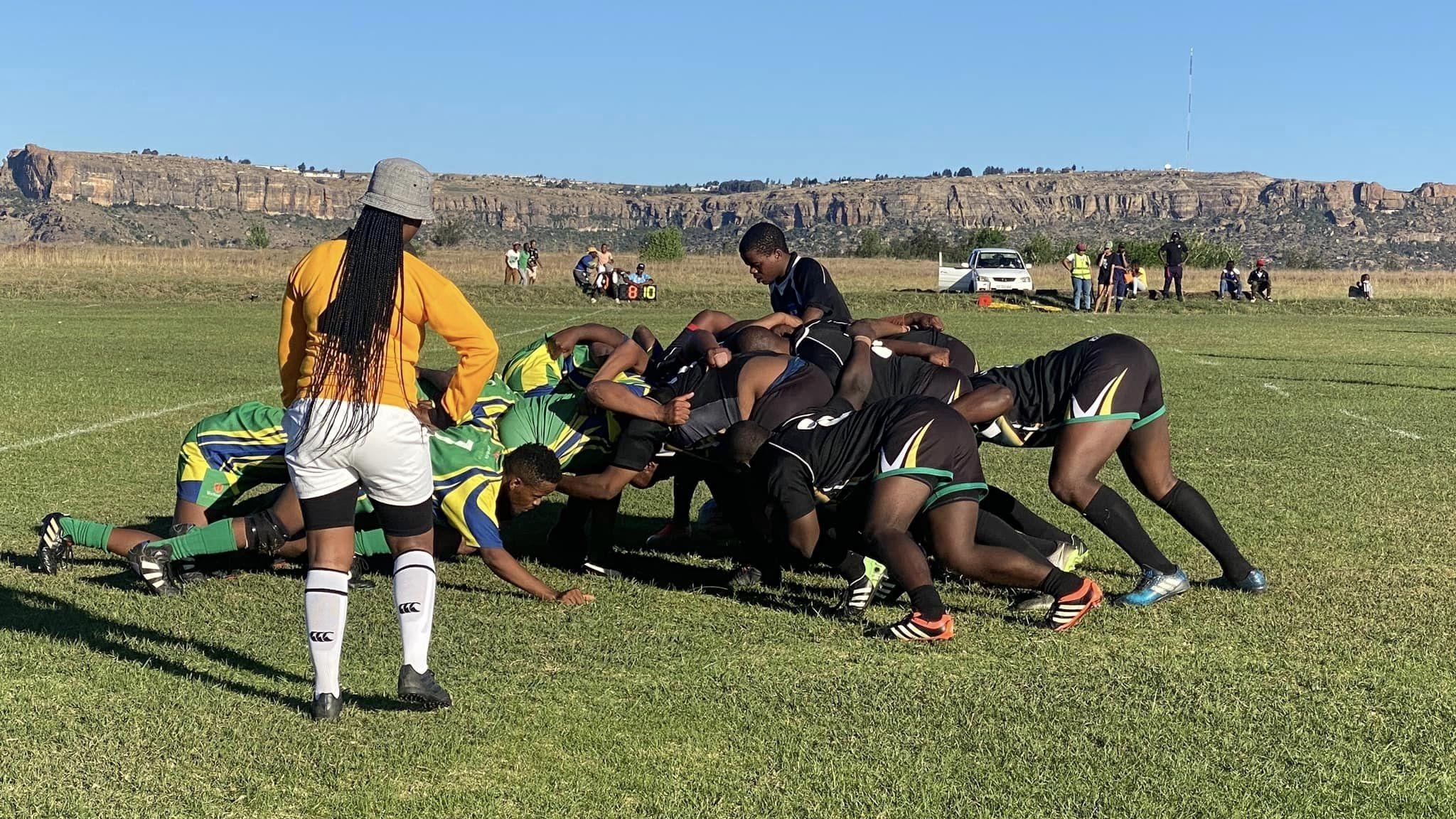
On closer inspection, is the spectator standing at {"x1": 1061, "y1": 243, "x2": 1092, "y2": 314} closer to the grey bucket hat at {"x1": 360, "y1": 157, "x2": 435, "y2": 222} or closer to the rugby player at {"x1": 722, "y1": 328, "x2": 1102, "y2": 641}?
the rugby player at {"x1": 722, "y1": 328, "x2": 1102, "y2": 641}

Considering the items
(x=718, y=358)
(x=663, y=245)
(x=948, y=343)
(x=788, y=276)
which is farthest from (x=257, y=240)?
(x=718, y=358)

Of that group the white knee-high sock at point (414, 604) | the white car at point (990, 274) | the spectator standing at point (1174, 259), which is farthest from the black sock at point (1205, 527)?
the white car at point (990, 274)

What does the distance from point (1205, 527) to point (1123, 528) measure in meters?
0.56

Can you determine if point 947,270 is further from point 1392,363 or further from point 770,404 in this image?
point 770,404

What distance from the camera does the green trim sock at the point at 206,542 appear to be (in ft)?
23.0

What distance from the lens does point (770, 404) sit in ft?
24.1

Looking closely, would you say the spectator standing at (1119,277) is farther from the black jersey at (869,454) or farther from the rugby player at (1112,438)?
the black jersey at (869,454)

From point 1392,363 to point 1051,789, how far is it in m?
21.2

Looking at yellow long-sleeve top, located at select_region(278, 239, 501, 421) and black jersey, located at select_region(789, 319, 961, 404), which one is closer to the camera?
yellow long-sleeve top, located at select_region(278, 239, 501, 421)

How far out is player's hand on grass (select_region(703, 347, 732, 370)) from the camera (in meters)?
7.61

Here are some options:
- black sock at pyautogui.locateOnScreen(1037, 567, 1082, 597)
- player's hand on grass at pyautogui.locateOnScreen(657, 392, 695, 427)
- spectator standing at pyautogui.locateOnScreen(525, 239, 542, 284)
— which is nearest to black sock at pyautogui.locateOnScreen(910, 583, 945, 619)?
black sock at pyautogui.locateOnScreen(1037, 567, 1082, 597)

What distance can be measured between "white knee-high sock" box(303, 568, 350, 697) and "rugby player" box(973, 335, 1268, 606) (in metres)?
3.67

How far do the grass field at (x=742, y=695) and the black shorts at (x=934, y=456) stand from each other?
28.0 inches

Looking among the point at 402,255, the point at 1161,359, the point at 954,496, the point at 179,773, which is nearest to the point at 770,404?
the point at 954,496
